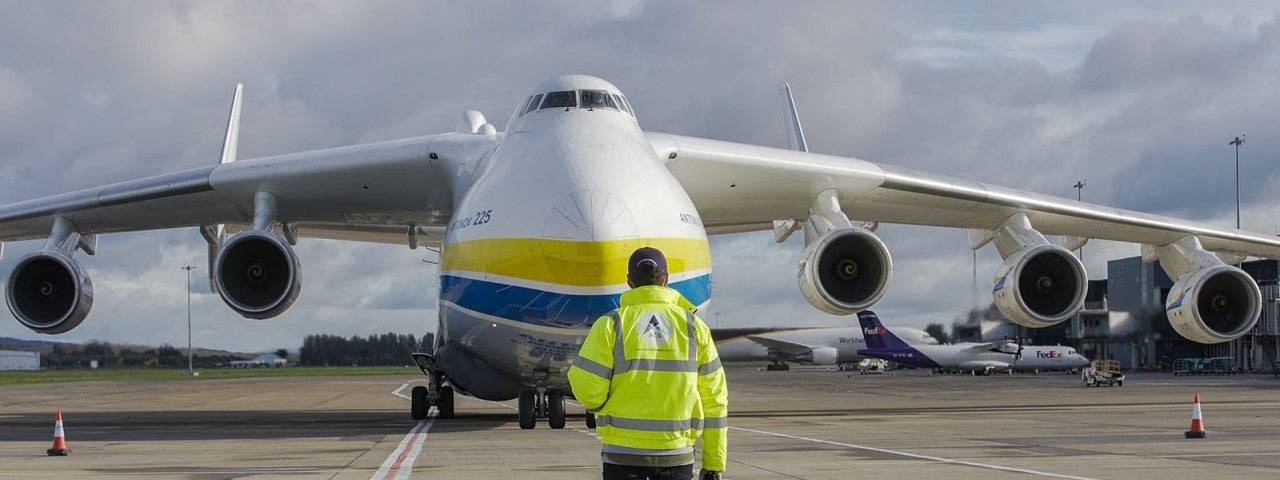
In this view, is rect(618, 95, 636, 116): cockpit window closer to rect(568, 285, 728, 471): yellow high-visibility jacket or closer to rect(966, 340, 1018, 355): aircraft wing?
rect(568, 285, 728, 471): yellow high-visibility jacket

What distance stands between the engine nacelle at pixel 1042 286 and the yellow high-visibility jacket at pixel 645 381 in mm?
12737

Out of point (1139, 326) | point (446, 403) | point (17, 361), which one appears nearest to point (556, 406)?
point (446, 403)

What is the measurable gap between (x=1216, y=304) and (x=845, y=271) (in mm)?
5684

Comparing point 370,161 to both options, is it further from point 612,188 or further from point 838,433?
point 838,433

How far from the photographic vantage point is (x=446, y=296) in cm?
1467

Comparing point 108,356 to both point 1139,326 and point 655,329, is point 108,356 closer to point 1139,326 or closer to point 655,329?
point 1139,326

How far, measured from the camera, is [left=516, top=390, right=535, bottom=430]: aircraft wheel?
51.0 feet

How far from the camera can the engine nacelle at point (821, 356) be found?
7356 cm

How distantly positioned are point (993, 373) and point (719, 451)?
2519 inches

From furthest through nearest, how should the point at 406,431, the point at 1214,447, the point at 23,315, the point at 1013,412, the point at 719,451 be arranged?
1. the point at 1013,412
2. the point at 23,315
3. the point at 406,431
4. the point at 1214,447
5. the point at 719,451

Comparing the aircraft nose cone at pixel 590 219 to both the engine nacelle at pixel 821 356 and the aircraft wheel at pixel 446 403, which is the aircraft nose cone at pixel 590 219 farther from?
the engine nacelle at pixel 821 356

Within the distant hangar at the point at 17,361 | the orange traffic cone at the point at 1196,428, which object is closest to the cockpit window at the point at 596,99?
the orange traffic cone at the point at 1196,428

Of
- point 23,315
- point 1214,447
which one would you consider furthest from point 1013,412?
point 23,315

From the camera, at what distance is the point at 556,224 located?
12.6 meters
